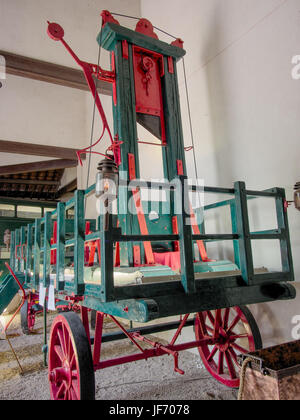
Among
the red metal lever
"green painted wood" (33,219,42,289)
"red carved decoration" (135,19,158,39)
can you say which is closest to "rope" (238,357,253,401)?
the red metal lever

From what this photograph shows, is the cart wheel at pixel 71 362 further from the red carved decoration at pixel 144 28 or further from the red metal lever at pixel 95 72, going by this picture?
the red carved decoration at pixel 144 28

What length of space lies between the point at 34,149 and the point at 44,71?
2070 mm

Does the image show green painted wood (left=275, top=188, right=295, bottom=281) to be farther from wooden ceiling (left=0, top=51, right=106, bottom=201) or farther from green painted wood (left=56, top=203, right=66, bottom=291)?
wooden ceiling (left=0, top=51, right=106, bottom=201)

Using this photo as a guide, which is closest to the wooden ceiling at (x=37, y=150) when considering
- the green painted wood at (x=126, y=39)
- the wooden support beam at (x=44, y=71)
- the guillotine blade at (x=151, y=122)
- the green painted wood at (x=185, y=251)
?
the wooden support beam at (x=44, y=71)

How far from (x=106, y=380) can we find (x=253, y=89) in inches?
130

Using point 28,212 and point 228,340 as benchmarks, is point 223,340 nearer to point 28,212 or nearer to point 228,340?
point 228,340

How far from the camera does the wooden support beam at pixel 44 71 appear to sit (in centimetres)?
525

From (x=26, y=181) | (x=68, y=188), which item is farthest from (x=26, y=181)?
(x=68, y=188)

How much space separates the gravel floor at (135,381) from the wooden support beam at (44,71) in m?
4.75

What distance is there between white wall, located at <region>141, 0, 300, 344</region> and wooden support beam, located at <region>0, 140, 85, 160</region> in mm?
4256

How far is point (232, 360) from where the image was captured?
9.71 ft

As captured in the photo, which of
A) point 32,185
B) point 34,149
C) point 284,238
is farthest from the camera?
point 32,185

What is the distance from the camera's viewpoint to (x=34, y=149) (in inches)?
276
